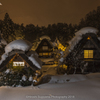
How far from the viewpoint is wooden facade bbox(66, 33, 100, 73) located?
12.4 meters

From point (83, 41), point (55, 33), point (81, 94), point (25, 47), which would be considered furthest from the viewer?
point (55, 33)

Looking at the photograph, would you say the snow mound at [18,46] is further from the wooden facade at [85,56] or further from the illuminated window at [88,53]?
the illuminated window at [88,53]

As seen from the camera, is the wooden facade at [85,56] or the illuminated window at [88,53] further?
the illuminated window at [88,53]

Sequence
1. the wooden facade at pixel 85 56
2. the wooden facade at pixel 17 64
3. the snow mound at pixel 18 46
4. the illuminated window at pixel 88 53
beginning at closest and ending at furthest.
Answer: the wooden facade at pixel 17 64 → the snow mound at pixel 18 46 → the wooden facade at pixel 85 56 → the illuminated window at pixel 88 53

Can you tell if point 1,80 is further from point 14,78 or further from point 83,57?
point 83,57

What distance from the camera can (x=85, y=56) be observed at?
13.0 meters

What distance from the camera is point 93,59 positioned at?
12.9m

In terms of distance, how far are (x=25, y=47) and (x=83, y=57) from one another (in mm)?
6867

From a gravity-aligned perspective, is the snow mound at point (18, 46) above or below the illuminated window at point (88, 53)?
above

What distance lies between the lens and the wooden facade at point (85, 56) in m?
12.4

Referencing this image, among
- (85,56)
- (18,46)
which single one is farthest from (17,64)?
(85,56)

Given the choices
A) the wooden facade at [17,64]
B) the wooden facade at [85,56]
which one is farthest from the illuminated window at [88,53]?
the wooden facade at [17,64]

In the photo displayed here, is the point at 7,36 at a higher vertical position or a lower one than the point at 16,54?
higher

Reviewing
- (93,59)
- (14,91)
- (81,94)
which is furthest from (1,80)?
(93,59)
